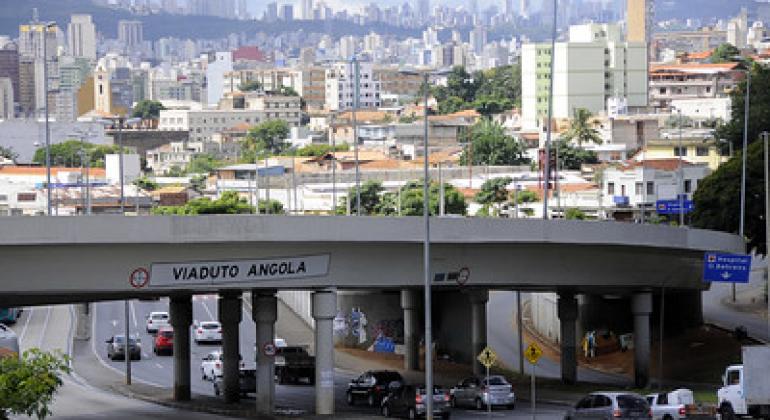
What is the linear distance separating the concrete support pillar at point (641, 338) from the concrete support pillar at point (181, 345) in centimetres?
1725

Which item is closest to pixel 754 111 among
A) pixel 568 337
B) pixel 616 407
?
pixel 568 337

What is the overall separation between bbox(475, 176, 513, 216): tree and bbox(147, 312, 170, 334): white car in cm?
6175

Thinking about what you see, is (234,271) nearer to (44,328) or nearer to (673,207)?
(44,328)

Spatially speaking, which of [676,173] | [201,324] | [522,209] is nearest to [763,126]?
[676,173]

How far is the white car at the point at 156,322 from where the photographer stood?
11561 centimetres

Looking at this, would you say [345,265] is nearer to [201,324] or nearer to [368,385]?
[368,385]

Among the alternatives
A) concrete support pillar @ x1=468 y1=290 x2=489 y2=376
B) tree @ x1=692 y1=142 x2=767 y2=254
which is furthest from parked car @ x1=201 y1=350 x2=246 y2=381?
tree @ x1=692 y1=142 x2=767 y2=254

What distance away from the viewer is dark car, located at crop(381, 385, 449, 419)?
6278 centimetres

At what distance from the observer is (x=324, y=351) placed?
61.5m

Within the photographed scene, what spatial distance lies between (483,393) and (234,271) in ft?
39.9

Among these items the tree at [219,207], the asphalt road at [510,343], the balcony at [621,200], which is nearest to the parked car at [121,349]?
the asphalt road at [510,343]

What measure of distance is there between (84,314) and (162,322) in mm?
11191

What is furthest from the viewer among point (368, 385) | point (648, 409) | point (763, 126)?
point (763, 126)

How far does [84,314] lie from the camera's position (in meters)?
126
